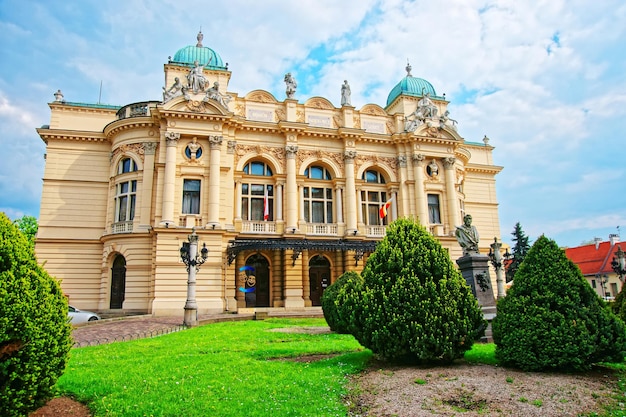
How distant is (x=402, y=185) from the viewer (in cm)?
3378

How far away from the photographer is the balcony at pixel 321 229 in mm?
31125

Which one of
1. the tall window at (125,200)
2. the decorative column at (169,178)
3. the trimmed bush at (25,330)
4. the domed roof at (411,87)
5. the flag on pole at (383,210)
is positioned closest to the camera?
the trimmed bush at (25,330)

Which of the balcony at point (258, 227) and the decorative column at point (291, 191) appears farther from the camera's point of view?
the decorative column at point (291, 191)

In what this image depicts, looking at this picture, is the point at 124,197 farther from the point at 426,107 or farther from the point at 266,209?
the point at 426,107

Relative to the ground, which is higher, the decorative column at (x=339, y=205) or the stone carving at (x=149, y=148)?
the stone carving at (x=149, y=148)

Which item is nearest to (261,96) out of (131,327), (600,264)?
(131,327)

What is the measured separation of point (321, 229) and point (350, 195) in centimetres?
334

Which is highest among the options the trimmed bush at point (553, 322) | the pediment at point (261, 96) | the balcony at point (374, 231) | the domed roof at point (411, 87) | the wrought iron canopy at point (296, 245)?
the domed roof at point (411, 87)

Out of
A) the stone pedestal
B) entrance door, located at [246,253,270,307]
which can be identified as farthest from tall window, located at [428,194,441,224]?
the stone pedestal

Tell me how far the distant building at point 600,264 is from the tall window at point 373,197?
85.4 feet

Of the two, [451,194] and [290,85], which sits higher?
[290,85]

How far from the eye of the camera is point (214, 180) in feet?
93.3

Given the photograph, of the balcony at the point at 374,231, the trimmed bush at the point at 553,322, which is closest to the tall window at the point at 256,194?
the balcony at the point at 374,231

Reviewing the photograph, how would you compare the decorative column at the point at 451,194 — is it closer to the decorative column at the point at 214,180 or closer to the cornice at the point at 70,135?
the decorative column at the point at 214,180
